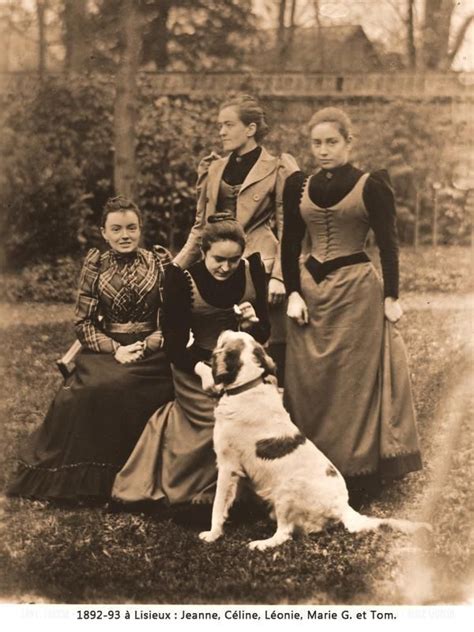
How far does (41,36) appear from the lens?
7141 millimetres

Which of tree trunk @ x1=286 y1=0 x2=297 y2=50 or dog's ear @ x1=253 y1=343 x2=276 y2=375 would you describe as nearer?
dog's ear @ x1=253 y1=343 x2=276 y2=375

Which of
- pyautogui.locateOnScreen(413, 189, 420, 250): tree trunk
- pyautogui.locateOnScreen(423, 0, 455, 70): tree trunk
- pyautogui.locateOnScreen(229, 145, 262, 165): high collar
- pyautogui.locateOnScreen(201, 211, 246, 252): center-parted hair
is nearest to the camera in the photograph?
pyautogui.locateOnScreen(201, 211, 246, 252): center-parted hair

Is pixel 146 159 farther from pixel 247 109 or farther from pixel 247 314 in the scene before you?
pixel 247 314

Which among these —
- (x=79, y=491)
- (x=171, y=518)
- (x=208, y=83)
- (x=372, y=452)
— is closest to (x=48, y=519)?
(x=79, y=491)

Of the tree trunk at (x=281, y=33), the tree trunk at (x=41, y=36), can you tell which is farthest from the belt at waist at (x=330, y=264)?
the tree trunk at (x=281, y=33)

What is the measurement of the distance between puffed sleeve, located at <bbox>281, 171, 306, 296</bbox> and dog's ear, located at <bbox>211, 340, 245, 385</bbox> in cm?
67

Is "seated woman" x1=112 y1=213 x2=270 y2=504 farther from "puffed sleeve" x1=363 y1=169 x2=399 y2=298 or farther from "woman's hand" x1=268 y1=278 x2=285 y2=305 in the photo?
"puffed sleeve" x1=363 y1=169 x2=399 y2=298

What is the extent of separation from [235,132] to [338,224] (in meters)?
0.78

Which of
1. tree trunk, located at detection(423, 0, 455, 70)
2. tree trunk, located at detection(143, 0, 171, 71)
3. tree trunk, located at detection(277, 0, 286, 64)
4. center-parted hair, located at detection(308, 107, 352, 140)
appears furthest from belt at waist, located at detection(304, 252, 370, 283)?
tree trunk, located at detection(143, 0, 171, 71)

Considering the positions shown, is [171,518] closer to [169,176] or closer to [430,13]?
[430,13]

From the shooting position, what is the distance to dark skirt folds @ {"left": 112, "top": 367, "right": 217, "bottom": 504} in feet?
12.9

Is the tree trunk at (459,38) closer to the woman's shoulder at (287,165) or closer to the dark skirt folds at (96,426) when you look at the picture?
the woman's shoulder at (287,165)

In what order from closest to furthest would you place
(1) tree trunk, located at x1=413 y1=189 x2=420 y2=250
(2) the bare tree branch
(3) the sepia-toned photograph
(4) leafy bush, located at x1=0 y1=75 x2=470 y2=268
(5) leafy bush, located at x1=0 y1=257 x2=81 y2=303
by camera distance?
1. (3) the sepia-toned photograph
2. (2) the bare tree branch
3. (5) leafy bush, located at x1=0 y1=257 x2=81 y2=303
4. (4) leafy bush, located at x1=0 y1=75 x2=470 y2=268
5. (1) tree trunk, located at x1=413 y1=189 x2=420 y2=250

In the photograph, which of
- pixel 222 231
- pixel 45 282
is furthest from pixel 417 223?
pixel 222 231
